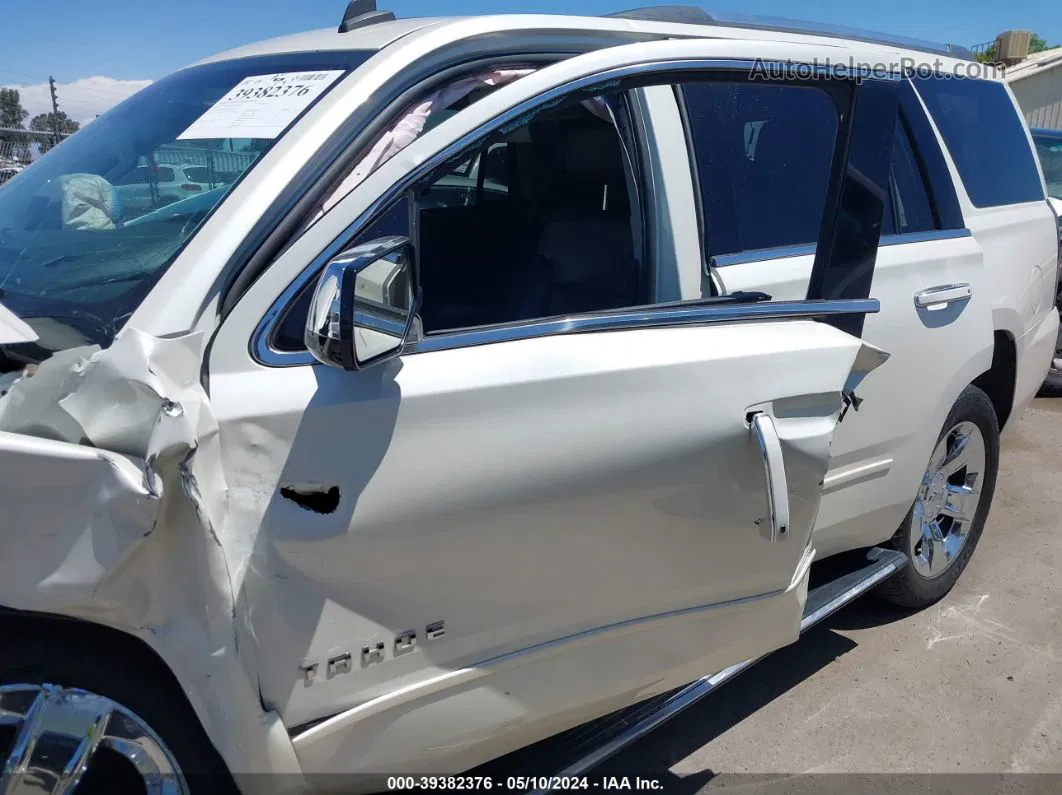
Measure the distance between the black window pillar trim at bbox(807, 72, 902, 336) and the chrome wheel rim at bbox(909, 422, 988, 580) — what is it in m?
1.19

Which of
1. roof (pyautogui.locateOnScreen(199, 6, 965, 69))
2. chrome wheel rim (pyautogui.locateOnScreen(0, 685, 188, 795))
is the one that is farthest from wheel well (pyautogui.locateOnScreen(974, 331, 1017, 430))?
chrome wheel rim (pyautogui.locateOnScreen(0, 685, 188, 795))

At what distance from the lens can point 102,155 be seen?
2410 millimetres

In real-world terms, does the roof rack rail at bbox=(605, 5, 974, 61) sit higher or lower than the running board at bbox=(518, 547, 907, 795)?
higher

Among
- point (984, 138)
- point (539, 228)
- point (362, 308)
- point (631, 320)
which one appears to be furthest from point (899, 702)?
point (362, 308)

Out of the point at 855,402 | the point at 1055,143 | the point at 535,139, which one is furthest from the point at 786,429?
the point at 1055,143

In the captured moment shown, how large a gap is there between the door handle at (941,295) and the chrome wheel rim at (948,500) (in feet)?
1.81

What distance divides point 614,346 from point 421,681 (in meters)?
0.82

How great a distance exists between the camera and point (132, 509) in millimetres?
1485

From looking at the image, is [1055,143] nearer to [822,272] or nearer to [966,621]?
[966,621]

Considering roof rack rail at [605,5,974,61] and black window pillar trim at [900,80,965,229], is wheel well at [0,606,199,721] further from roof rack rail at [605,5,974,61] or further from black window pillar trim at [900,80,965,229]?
black window pillar trim at [900,80,965,229]

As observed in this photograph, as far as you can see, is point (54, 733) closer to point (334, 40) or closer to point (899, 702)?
point (334, 40)

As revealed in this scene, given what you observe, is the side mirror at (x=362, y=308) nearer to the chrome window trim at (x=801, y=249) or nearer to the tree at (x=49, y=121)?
the chrome window trim at (x=801, y=249)

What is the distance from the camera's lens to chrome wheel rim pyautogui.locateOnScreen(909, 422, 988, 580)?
339 centimetres

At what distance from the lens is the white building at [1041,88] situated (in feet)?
68.5
